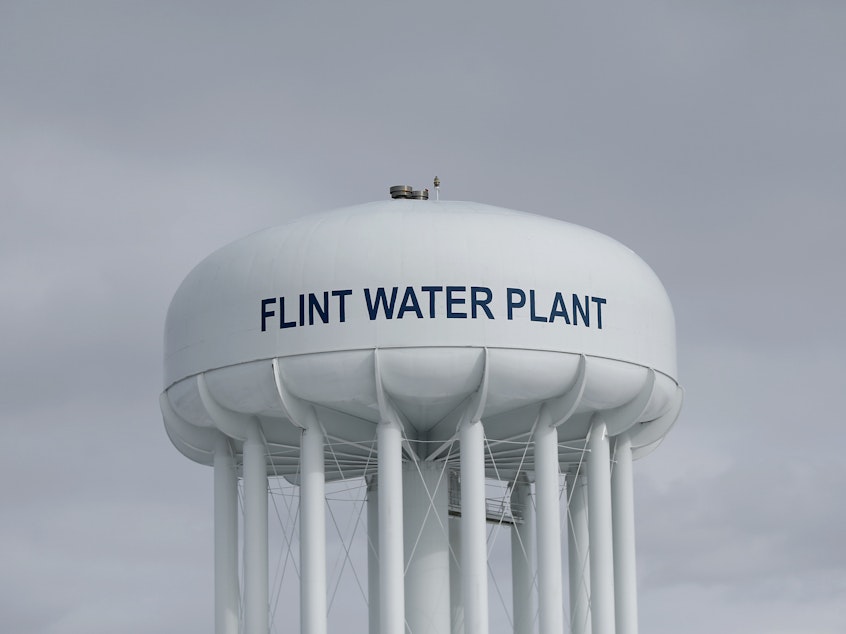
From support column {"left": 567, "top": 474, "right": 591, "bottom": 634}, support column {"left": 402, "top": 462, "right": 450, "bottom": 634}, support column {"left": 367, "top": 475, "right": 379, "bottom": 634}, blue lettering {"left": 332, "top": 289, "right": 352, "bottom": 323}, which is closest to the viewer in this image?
blue lettering {"left": 332, "top": 289, "right": 352, "bottom": 323}

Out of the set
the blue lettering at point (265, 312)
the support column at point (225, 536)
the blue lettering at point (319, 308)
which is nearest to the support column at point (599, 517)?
the blue lettering at point (319, 308)

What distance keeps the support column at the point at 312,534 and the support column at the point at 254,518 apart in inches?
45.9

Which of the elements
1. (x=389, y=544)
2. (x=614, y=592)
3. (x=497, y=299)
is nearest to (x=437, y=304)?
(x=497, y=299)

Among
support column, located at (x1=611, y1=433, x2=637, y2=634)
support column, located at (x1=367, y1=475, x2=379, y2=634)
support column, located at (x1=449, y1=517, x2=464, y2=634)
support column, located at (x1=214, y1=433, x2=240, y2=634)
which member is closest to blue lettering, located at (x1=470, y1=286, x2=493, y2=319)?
support column, located at (x1=611, y1=433, x2=637, y2=634)

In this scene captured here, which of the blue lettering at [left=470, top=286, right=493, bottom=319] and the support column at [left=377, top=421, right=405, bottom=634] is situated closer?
the blue lettering at [left=470, top=286, right=493, bottom=319]

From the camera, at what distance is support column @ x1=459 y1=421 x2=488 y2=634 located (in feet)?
115

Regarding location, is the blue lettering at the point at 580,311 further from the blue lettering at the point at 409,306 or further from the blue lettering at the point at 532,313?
the blue lettering at the point at 409,306

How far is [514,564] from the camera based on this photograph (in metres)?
41.7

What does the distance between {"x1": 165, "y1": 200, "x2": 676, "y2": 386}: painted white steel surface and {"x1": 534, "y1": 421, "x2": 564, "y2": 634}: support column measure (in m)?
→ 1.84

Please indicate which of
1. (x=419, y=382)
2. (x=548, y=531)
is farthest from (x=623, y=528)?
(x=419, y=382)

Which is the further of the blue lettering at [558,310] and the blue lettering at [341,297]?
the blue lettering at [558,310]

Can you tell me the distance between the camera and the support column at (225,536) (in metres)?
37.7

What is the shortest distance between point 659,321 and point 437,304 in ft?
14.2

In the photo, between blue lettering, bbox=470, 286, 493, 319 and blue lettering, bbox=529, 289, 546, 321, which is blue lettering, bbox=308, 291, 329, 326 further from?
blue lettering, bbox=529, 289, 546, 321
